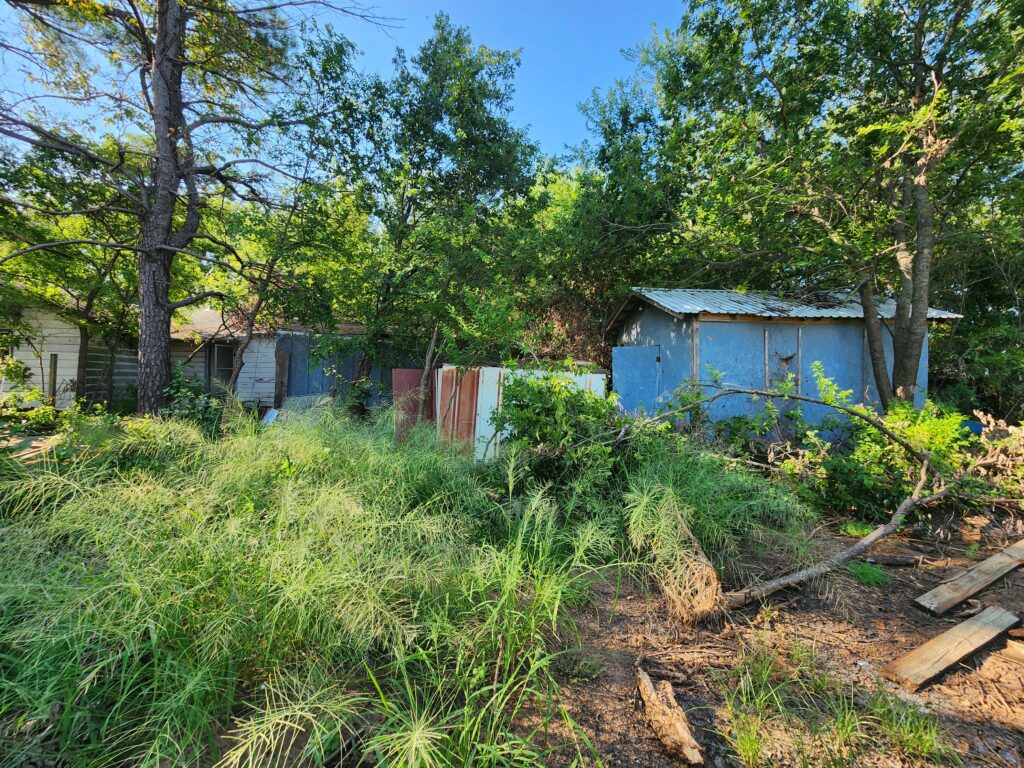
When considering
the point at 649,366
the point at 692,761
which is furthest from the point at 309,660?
the point at 649,366

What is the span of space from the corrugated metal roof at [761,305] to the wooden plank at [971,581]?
443 cm

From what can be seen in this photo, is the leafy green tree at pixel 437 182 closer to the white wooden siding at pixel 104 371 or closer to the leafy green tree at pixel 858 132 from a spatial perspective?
the leafy green tree at pixel 858 132

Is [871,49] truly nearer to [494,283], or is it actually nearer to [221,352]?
[494,283]

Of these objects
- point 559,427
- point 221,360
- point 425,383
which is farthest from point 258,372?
point 559,427

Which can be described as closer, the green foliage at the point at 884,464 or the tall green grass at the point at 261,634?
the tall green grass at the point at 261,634

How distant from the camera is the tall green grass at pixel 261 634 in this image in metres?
1.38

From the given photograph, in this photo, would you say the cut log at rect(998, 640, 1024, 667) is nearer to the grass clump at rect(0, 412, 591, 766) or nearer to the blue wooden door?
the grass clump at rect(0, 412, 591, 766)

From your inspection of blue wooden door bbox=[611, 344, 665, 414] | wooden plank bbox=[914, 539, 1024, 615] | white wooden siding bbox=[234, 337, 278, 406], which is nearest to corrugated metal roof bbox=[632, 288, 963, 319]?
blue wooden door bbox=[611, 344, 665, 414]

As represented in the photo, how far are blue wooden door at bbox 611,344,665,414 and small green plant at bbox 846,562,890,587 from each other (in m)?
4.66

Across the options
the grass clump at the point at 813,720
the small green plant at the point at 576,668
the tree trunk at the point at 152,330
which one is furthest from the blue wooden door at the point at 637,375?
the tree trunk at the point at 152,330

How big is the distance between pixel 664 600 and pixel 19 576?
3171 mm

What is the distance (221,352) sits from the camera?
13180 millimetres

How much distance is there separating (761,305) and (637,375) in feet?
8.21

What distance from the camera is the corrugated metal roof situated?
7254mm
